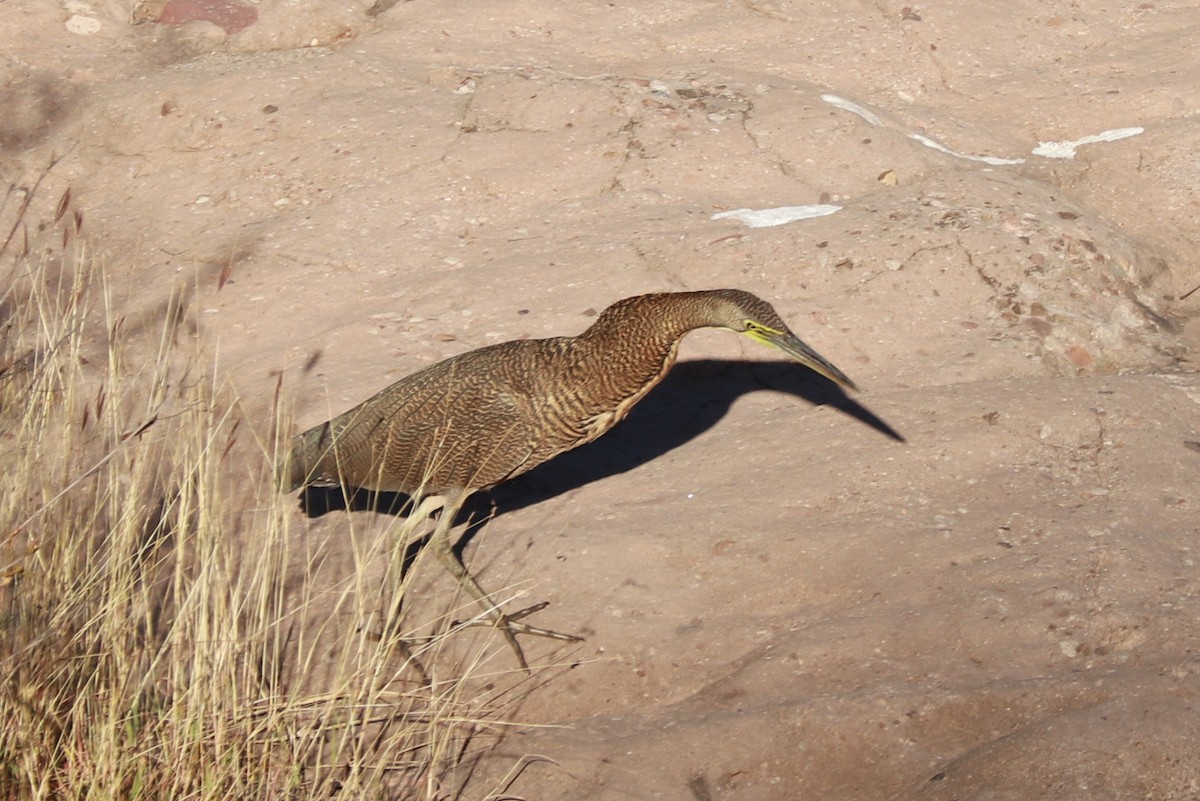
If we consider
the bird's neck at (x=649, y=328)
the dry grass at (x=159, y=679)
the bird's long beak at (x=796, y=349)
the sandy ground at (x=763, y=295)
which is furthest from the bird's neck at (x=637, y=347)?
the dry grass at (x=159, y=679)

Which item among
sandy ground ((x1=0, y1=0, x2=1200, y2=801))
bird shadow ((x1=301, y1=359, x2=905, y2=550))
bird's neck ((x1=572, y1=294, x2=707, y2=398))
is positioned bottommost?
bird shadow ((x1=301, y1=359, x2=905, y2=550))

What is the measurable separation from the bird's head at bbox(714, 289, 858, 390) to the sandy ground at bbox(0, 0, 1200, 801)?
0.59 m

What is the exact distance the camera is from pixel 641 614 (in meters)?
4.25

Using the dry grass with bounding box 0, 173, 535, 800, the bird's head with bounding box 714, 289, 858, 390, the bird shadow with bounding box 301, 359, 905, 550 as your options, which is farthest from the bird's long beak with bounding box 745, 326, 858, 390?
the dry grass with bounding box 0, 173, 535, 800

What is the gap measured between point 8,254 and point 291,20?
238cm

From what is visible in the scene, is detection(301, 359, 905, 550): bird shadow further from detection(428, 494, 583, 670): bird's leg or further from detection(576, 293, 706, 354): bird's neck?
detection(576, 293, 706, 354): bird's neck

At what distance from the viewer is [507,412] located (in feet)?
14.4

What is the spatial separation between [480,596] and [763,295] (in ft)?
6.98

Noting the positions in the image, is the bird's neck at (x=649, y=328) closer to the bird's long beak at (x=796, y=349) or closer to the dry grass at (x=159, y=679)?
the bird's long beak at (x=796, y=349)

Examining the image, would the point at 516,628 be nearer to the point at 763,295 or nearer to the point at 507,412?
the point at 507,412

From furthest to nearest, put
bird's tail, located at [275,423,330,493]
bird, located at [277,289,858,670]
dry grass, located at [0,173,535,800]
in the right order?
bird's tail, located at [275,423,330,493]
bird, located at [277,289,858,670]
dry grass, located at [0,173,535,800]

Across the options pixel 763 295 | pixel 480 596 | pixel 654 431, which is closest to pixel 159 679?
pixel 480 596

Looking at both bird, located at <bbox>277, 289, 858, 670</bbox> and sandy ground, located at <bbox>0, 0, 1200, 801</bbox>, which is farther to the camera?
bird, located at <bbox>277, 289, 858, 670</bbox>

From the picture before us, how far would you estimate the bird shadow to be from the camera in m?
4.96
